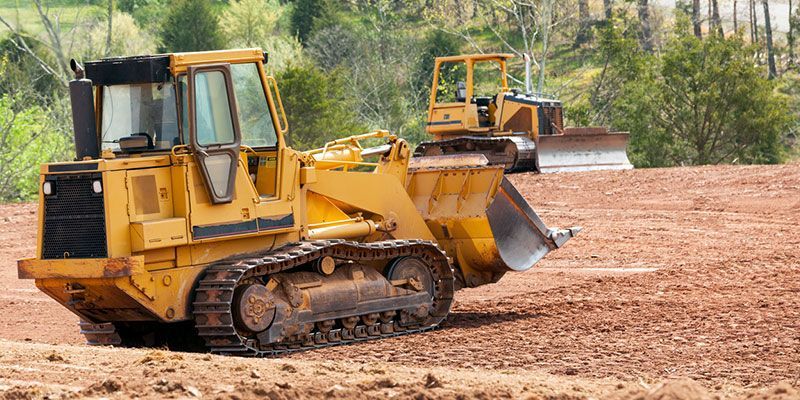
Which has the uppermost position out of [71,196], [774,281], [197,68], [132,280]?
[197,68]

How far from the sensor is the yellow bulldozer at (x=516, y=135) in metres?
30.3

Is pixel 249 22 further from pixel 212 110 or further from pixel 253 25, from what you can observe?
pixel 212 110

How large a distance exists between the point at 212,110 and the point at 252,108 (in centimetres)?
55

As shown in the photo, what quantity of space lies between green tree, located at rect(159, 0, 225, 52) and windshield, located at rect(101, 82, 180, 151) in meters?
46.4

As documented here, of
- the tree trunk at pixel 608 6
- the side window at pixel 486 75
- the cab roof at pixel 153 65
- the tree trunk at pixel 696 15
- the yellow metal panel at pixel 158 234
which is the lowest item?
the yellow metal panel at pixel 158 234

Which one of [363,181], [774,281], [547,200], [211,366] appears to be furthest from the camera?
[547,200]

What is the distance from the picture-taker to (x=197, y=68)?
11344mm

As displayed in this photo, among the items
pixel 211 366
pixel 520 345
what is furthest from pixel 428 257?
pixel 211 366

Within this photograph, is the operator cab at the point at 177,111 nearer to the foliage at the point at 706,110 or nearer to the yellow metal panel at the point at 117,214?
the yellow metal panel at the point at 117,214

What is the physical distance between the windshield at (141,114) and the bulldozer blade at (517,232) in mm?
3754

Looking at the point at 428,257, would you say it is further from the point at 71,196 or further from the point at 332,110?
the point at 332,110

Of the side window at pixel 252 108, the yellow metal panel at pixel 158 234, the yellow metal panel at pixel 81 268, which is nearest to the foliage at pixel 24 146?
the side window at pixel 252 108

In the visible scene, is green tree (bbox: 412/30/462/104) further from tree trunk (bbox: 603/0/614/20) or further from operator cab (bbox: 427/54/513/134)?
operator cab (bbox: 427/54/513/134)

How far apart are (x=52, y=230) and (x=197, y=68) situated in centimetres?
187
